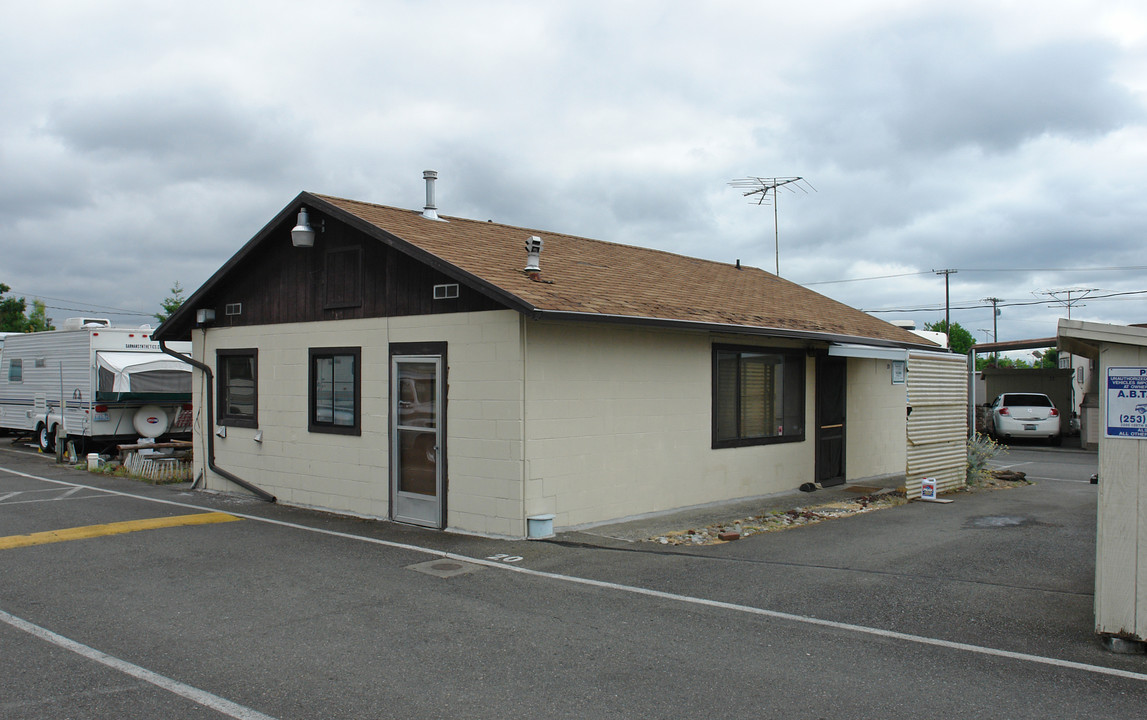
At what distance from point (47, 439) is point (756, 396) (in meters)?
17.0

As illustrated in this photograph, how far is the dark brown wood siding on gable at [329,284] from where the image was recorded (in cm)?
1002

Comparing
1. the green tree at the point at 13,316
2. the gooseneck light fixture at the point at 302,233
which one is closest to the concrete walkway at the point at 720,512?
the gooseneck light fixture at the point at 302,233

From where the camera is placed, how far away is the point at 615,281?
11.3m

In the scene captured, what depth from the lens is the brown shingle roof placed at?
9430 millimetres

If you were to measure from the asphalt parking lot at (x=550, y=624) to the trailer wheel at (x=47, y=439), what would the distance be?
36.4 feet

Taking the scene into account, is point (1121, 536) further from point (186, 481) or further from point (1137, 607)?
point (186, 481)

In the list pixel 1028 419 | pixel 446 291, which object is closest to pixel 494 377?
pixel 446 291

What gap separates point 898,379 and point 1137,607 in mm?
10355

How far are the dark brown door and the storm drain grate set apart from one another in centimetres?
745

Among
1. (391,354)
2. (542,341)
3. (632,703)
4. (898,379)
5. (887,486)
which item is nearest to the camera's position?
(632,703)

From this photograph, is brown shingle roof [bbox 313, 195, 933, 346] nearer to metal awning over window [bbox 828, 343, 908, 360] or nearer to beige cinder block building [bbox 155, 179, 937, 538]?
beige cinder block building [bbox 155, 179, 937, 538]

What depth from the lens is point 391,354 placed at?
10.3 metres

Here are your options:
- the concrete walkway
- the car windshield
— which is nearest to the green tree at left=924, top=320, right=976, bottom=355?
the car windshield

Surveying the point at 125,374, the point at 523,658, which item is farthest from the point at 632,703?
the point at 125,374
